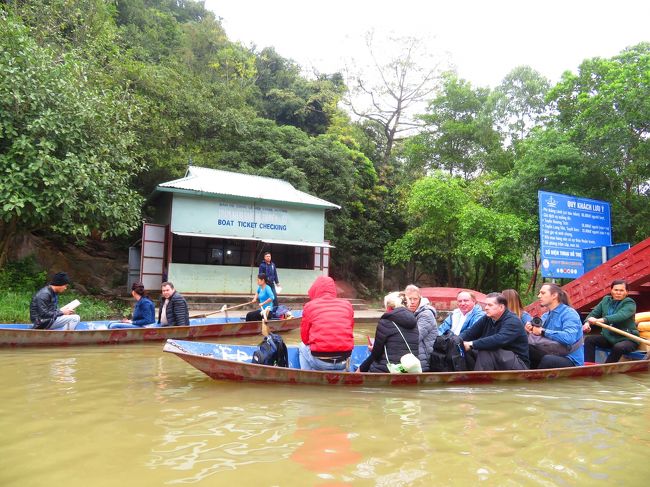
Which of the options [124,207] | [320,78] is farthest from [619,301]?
[320,78]

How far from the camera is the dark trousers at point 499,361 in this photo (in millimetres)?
6082

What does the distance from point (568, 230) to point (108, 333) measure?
12242mm

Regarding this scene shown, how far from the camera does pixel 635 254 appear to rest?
36.5 ft

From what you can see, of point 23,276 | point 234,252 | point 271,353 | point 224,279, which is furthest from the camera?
point 234,252

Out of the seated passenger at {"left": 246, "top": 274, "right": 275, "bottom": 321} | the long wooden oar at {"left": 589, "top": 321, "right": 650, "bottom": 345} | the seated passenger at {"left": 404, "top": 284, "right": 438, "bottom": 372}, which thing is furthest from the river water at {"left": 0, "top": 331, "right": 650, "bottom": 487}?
the seated passenger at {"left": 246, "top": 274, "right": 275, "bottom": 321}

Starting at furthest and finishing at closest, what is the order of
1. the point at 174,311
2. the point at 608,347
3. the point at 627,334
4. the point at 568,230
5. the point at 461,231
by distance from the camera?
the point at 461,231 → the point at 568,230 → the point at 174,311 → the point at 608,347 → the point at 627,334

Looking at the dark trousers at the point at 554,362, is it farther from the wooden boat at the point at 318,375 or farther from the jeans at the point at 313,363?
the jeans at the point at 313,363

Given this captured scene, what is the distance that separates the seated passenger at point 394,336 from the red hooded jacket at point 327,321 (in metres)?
0.38

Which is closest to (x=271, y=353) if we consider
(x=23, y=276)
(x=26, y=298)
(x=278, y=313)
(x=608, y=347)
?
(x=608, y=347)

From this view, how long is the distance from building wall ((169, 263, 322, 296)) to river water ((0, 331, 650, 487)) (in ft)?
31.0

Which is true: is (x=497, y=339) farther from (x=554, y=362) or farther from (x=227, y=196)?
(x=227, y=196)

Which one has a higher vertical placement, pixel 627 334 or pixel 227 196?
pixel 227 196

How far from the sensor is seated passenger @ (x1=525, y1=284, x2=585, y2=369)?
6.24m

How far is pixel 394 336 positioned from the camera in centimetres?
561
